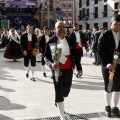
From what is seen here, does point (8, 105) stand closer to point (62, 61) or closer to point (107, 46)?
point (62, 61)

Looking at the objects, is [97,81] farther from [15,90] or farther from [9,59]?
[9,59]

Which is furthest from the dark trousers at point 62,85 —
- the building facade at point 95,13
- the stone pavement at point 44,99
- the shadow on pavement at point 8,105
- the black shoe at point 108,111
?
the building facade at point 95,13

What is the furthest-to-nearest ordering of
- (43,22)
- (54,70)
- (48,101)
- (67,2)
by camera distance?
(67,2)
(43,22)
(48,101)
(54,70)

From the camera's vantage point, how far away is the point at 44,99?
20.5ft

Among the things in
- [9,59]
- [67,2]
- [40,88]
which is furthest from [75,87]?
[67,2]

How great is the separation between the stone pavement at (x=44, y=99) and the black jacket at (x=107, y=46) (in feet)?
3.46

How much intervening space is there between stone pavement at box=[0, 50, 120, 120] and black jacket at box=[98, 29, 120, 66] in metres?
1.06

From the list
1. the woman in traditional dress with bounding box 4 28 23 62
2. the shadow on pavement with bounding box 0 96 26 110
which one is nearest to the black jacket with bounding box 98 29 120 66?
the shadow on pavement with bounding box 0 96 26 110

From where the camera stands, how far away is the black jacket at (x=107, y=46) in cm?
482

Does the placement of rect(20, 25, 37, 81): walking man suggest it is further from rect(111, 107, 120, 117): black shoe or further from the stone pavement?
rect(111, 107, 120, 117): black shoe

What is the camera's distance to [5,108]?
18.3 ft

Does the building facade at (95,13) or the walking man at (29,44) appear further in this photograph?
the building facade at (95,13)

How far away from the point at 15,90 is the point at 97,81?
255 cm

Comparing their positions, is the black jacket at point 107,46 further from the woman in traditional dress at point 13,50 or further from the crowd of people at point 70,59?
the woman in traditional dress at point 13,50
